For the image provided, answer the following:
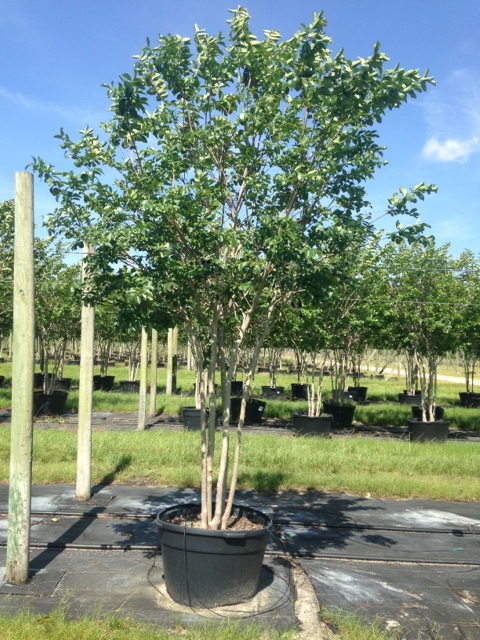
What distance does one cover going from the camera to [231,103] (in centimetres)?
534

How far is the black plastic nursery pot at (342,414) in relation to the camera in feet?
58.7

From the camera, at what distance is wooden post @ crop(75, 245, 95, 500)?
7.99 metres

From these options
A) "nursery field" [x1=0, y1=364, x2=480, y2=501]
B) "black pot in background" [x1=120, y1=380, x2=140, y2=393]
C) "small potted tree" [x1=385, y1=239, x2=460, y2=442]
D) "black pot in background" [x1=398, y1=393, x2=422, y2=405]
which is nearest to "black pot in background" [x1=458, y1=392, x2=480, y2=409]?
"black pot in background" [x1=398, y1=393, x2=422, y2=405]

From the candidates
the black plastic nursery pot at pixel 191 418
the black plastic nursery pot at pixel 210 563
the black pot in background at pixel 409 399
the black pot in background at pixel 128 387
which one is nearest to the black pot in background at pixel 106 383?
the black pot in background at pixel 128 387

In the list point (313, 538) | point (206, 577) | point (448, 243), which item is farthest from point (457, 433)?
point (206, 577)

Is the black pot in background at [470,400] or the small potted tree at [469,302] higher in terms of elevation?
the small potted tree at [469,302]

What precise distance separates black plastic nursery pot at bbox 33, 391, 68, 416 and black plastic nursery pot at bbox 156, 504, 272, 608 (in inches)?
552

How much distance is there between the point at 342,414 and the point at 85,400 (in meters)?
11.2

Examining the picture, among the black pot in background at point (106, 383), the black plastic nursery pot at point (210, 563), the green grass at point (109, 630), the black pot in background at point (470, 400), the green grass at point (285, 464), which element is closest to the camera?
the green grass at point (109, 630)

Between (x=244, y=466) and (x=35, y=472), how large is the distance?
3422 mm

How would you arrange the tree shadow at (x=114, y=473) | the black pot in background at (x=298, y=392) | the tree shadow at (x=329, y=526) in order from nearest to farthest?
the tree shadow at (x=329, y=526), the tree shadow at (x=114, y=473), the black pot in background at (x=298, y=392)

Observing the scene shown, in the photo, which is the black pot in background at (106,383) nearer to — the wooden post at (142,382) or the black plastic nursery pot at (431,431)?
the wooden post at (142,382)

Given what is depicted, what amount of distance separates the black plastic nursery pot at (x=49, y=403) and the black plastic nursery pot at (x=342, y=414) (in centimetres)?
815

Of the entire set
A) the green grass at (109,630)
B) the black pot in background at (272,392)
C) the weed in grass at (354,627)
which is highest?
the black pot in background at (272,392)
